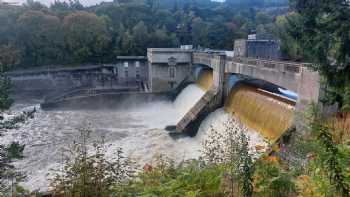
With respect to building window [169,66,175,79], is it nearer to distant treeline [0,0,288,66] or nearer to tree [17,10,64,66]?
distant treeline [0,0,288,66]

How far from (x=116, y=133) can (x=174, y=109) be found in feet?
22.9

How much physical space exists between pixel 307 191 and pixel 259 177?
2.72 feet

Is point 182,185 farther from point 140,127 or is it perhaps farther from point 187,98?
point 187,98

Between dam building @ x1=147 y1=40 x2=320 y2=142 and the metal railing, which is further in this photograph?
the metal railing

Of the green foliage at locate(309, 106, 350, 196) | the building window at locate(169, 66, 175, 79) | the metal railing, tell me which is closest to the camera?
the green foliage at locate(309, 106, 350, 196)

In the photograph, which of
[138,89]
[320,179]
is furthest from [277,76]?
[138,89]

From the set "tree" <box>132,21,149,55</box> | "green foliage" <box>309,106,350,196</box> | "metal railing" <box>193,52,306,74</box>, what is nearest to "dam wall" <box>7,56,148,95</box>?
"tree" <box>132,21,149,55</box>

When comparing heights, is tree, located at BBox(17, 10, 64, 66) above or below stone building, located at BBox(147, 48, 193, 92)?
above

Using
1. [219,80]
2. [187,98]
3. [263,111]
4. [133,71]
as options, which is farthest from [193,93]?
[133,71]

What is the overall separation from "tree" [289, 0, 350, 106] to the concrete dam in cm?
71

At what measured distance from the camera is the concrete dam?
1168 cm

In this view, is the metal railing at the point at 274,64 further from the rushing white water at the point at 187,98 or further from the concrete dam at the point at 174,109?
the rushing white water at the point at 187,98

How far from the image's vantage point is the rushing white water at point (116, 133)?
1405cm

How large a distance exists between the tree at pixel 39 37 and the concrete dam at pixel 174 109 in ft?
15.2
